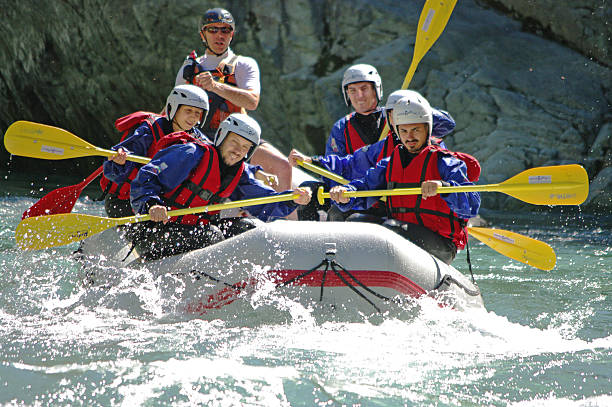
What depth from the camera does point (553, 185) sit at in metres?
4.38

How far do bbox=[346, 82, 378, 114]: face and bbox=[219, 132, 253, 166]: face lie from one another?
139 cm

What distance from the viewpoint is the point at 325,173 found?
16.3 feet

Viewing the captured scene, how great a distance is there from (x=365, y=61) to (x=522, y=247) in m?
6.09

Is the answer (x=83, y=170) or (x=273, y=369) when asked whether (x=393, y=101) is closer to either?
(x=273, y=369)

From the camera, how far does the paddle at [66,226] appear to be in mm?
4363

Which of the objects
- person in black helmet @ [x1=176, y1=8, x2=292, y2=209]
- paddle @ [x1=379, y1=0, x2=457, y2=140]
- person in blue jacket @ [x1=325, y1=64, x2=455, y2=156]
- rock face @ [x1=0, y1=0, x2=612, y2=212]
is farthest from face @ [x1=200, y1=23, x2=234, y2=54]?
rock face @ [x1=0, y1=0, x2=612, y2=212]

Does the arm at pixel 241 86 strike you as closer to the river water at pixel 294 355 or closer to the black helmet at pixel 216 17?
the black helmet at pixel 216 17

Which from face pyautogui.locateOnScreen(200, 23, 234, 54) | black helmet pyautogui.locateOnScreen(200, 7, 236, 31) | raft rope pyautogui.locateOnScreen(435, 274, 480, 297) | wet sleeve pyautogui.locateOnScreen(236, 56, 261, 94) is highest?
black helmet pyautogui.locateOnScreen(200, 7, 236, 31)

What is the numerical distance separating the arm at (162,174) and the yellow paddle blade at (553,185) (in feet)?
6.37

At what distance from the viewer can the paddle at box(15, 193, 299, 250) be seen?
436cm

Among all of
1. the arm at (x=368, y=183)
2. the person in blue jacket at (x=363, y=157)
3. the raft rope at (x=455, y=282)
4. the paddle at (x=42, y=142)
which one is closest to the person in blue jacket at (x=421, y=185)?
the arm at (x=368, y=183)

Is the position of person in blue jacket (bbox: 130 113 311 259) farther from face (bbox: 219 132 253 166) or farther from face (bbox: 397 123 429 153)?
face (bbox: 397 123 429 153)

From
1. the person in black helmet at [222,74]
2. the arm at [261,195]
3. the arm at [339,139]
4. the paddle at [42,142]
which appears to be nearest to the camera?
the arm at [261,195]

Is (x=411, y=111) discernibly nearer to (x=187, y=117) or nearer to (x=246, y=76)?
(x=187, y=117)
